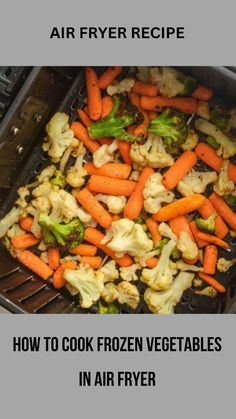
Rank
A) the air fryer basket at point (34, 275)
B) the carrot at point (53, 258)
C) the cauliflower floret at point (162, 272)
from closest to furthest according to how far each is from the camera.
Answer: the air fryer basket at point (34, 275) < the cauliflower floret at point (162, 272) < the carrot at point (53, 258)

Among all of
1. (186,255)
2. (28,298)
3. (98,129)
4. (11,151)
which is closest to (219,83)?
(98,129)

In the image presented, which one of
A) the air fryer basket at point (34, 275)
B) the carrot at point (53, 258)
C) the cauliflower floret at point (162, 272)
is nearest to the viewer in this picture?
the air fryer basket at point (34, 275)

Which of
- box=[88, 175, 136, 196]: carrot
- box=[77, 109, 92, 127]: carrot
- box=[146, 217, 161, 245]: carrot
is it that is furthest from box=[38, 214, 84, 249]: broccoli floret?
box=[77, 109, 92, 127]: carrot

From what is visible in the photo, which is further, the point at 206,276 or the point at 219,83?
the point at 206,276

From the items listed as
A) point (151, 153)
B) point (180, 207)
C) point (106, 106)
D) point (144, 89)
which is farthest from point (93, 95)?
point (180, 207)

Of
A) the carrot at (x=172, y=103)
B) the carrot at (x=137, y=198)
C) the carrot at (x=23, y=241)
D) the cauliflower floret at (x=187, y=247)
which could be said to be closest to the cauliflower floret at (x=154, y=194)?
the carrot at (x=137, y=198)

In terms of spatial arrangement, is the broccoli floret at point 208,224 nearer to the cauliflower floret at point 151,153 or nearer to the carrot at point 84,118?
the cauliflower floret at point 151,153

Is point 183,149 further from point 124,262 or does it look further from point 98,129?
point 124,262
